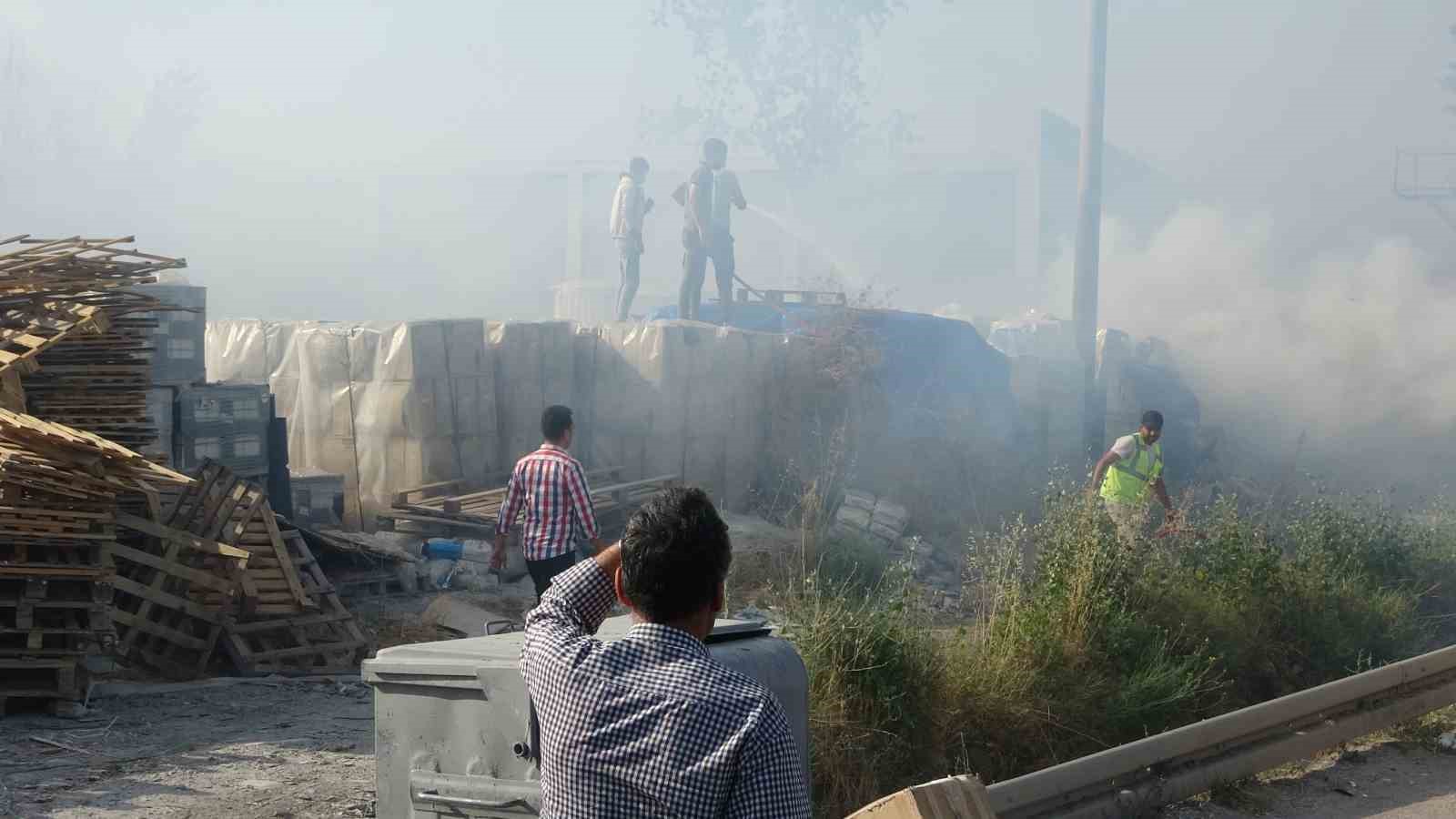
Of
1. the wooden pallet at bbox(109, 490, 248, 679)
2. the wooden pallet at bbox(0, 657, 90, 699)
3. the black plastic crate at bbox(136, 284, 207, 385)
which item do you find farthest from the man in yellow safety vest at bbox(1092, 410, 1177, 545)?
the black plastic crate at bbox(136, 284, 207, 385)

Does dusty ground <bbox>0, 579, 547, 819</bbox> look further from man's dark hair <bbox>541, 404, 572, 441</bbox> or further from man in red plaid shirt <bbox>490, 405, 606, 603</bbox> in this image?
man's dark hair <bbox>541, 404, 572, 441</bbox>

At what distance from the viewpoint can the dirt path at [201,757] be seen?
19.8 feet

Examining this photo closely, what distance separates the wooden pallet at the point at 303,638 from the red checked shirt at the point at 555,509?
2.26m

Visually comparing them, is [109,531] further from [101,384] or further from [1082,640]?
[1082,640]

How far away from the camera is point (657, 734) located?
225 centimetres

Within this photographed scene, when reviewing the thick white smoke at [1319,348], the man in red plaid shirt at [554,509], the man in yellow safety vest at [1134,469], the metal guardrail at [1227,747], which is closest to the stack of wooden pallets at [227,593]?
the man in red plaid shirt at [554,509]

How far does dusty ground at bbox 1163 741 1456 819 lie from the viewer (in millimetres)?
6762

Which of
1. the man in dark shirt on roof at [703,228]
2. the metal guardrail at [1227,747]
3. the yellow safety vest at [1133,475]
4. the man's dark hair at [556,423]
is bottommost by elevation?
the metal guardrail at [1227,747]

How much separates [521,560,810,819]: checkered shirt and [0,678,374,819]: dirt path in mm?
4009

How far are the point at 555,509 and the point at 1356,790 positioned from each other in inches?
173

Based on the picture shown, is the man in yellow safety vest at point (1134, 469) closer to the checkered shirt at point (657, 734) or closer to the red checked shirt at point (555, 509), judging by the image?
the red checked shirt at point (555, 509)

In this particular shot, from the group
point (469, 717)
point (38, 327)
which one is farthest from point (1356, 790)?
point (38, 327)

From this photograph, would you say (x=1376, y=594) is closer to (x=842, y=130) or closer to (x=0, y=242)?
(x=0, y=242)

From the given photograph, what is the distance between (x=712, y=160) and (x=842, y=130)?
13.3m
